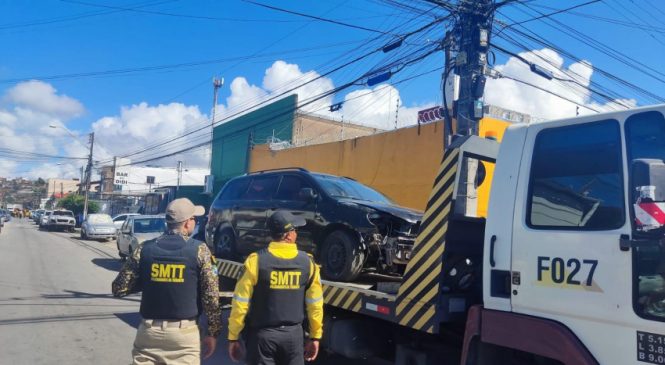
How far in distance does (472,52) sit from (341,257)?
5.99 meters

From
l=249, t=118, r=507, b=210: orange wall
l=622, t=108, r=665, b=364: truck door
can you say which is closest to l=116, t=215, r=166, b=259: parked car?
l=249, t=118, r=507, b=210: orange wall

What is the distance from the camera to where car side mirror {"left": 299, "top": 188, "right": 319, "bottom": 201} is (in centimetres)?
674

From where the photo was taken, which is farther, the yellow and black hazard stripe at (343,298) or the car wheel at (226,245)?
the car wheel at (226,245)

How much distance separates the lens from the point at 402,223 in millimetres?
6008

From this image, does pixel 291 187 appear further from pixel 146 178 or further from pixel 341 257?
pixel 146 178

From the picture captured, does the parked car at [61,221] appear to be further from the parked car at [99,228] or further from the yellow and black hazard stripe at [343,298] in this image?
the yellow and black hazard stripe at [343,298]

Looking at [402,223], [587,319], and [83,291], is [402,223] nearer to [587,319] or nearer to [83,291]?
[587,319]

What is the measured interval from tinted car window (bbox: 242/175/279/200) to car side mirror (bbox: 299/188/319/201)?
0.93 metres

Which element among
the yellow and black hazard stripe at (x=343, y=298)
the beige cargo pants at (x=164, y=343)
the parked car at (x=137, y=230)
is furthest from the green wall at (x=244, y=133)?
the beige cargo pants at (x=164, y=343)

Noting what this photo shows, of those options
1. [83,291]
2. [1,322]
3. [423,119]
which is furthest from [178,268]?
[423,119]

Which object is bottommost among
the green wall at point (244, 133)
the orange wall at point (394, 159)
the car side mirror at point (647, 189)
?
the car side mirror at point (647, 189)

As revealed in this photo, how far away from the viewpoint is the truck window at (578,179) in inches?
122

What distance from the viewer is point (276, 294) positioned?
3.57 m

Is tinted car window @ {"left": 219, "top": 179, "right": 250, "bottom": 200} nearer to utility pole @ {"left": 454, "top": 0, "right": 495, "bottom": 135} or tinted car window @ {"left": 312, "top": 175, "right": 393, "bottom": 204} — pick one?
tinted car window @ {"left": 312, "top": 175, "right": 393, "bottom": 204}
